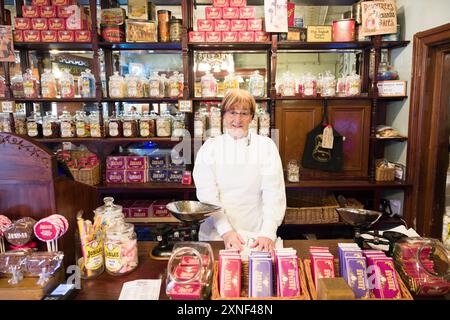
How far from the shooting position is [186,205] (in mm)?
1388

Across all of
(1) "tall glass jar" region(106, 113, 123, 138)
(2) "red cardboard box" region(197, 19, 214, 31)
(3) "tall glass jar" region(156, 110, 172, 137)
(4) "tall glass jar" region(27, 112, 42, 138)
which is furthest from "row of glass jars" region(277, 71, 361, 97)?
(4) "tall glass jar" region(27, 112, 42, 138)

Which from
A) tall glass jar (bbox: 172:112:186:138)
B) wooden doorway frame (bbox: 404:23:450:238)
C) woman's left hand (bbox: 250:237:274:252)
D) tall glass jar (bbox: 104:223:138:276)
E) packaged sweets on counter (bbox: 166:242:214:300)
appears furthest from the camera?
tall glass jar (bbox: 172:112:186:138)

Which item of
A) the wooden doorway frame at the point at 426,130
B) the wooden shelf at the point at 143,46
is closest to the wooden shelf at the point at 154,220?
the wooden shelf at the point at 143,46

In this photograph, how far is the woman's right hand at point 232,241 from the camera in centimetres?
155

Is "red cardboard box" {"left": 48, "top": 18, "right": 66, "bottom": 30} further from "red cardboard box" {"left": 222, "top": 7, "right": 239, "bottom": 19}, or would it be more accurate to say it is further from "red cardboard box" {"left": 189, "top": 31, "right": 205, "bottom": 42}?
"red cardboard box" {"left": 222, "top": 7, "right": 239, "bottom": 19}

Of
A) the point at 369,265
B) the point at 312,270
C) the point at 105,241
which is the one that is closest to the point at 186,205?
the point at 105,241

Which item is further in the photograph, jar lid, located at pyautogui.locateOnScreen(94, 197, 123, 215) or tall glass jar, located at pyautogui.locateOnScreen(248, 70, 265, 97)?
tall glass jar, located at pyautogui.locateOnScreen(248, 70, 265, 97)

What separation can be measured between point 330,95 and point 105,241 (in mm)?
2402

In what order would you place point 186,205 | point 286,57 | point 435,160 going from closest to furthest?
point 186,205
point 435,160
point 286,57

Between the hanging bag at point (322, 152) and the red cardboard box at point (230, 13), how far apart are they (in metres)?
1.13

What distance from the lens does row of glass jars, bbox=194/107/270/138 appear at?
291 centimetres

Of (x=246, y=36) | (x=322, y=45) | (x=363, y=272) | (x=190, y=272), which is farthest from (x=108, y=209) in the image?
(x=322, y=45)

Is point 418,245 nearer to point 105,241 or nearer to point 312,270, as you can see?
point 312,270

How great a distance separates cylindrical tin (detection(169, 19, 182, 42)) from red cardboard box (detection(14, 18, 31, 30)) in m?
1.21
